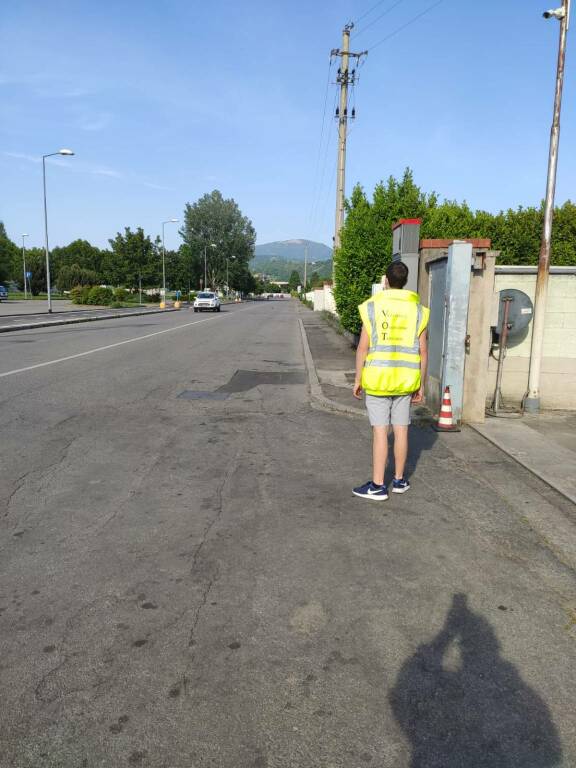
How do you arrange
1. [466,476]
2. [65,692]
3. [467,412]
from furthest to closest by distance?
[467,412]
[466,476]
[65,692]

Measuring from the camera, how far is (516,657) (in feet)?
8.77

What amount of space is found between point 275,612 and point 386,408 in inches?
85.2

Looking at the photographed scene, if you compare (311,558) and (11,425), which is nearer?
(311,558)

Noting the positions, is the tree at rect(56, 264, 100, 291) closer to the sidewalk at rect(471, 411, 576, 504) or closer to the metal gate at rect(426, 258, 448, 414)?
the metal gate at rect(426, 258, 448, 414)

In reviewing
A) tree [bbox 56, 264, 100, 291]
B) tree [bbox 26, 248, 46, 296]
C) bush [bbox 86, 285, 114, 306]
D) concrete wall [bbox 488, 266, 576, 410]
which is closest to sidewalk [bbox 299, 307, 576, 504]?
concrete wall [bbox 488, 266, 576, 410]

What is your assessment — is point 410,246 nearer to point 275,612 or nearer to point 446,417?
point 446,417

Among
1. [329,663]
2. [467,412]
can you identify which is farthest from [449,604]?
[467,412]

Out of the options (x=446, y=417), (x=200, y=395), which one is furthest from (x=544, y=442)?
(x=200, y=395)

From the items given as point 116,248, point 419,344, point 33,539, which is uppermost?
point 116,248

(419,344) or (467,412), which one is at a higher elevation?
(419,344)

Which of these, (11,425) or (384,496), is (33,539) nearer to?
(384,496)

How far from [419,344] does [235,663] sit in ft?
9.61

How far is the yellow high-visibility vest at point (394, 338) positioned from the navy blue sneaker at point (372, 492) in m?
0.76

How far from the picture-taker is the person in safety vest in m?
4.62
